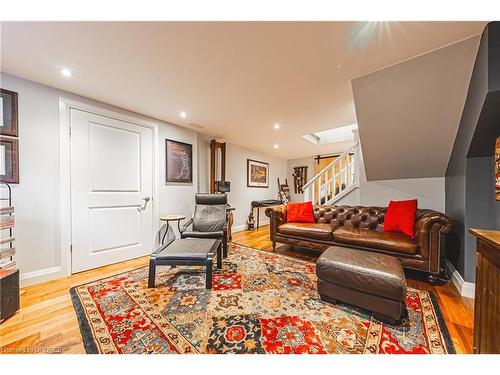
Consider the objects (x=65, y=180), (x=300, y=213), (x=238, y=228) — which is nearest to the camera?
(x=65, y=180)

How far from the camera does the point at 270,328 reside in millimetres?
1315

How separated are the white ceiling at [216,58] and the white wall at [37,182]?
180 millimetres

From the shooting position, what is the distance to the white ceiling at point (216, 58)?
134 cm

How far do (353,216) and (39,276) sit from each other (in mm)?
3995

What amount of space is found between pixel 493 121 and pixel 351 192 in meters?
2.01

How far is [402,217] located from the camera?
241 cm

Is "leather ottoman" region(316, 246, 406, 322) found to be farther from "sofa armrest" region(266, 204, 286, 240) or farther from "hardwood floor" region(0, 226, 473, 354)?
"sofa armrest" region(266, 204, 286, 240)

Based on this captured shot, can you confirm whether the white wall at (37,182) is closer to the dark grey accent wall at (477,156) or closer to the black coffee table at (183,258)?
the black coffee table at (183,258)

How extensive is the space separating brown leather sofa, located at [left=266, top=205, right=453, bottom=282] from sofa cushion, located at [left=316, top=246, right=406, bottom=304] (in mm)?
698

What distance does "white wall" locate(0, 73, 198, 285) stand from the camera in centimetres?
194

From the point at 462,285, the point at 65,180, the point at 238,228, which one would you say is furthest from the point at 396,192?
the point at 65,180

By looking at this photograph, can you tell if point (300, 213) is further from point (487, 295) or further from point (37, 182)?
point (37, 182)
